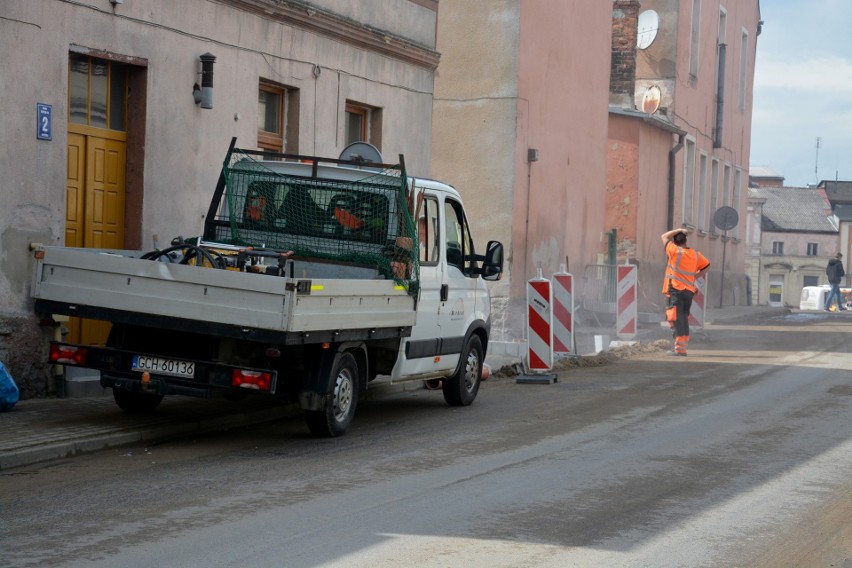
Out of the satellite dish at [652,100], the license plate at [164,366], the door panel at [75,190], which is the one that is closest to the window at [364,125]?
the door panel at [75,190]

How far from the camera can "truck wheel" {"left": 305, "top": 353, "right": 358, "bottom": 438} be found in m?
Answer: 9.93

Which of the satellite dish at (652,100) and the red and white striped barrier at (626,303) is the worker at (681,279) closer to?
the red and white striped barrier at (626,303)

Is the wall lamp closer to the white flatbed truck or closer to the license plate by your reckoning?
the white flatbed truck

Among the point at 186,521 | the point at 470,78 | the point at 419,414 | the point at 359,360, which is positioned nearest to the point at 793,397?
the point at 419,414

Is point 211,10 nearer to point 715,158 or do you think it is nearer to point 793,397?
point 793,397

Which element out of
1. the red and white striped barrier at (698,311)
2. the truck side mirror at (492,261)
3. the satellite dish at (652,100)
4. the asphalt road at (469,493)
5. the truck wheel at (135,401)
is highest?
the satellite dish at (652,100)

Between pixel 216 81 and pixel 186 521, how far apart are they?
26.8 feet

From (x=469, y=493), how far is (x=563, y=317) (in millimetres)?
9640

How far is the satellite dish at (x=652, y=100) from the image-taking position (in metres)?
35.7

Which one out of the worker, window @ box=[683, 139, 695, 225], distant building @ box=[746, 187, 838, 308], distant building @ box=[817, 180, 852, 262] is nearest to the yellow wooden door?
the worker

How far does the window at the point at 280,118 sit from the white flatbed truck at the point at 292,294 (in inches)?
146

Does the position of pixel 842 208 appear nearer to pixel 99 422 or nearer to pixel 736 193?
pixel 736 193

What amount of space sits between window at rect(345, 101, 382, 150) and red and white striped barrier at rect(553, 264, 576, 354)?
11.0ft

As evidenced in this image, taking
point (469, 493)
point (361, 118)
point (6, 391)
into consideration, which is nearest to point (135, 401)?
point (6, 391)
